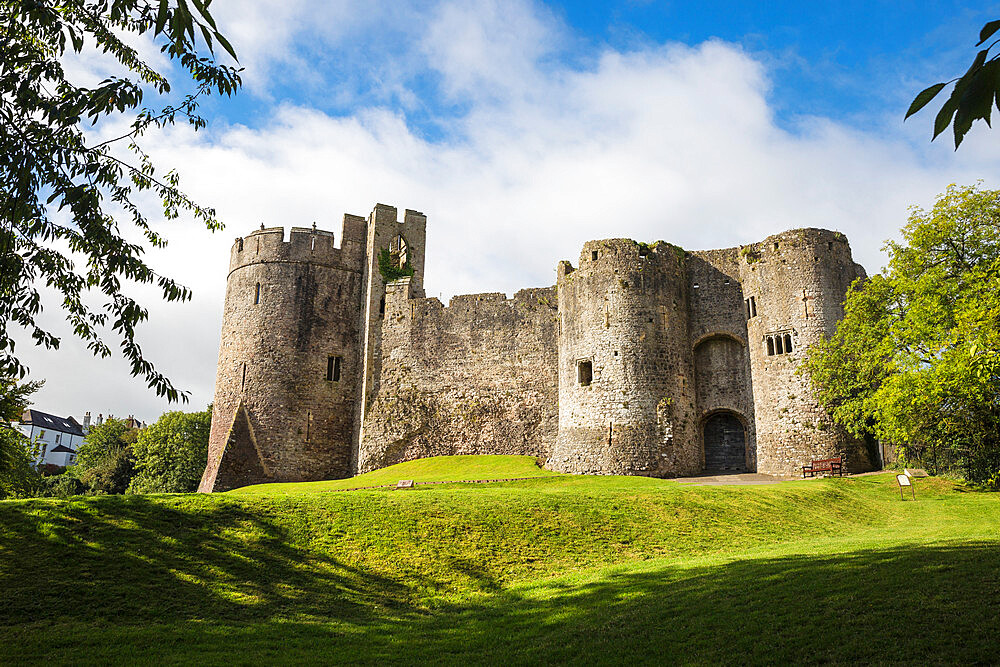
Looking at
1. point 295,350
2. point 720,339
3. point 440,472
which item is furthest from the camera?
point 295,350

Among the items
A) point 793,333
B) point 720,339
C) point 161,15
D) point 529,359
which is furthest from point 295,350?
point 161,15

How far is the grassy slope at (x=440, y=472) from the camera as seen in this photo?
98.2 feet

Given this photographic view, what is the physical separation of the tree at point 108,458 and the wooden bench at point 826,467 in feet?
151

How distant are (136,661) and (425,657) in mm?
3777

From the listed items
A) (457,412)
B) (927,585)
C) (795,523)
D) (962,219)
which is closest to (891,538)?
(795,523)

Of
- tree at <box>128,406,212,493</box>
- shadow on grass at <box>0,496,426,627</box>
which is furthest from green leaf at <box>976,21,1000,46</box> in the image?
tree at <box>128,406,212,493</box>

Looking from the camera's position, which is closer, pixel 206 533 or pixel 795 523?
pixel 206 533

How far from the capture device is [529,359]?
34.6 metres

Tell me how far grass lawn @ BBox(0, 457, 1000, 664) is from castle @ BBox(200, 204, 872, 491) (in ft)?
27.3

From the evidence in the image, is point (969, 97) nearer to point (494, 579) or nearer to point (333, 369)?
point (494, 579)

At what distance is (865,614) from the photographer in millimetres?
9188

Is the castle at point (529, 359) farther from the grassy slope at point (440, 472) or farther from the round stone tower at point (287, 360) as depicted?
the grassy slope at point (440, 472)

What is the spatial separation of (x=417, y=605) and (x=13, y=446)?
2124cm

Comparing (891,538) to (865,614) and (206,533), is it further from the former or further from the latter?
(206,533)
